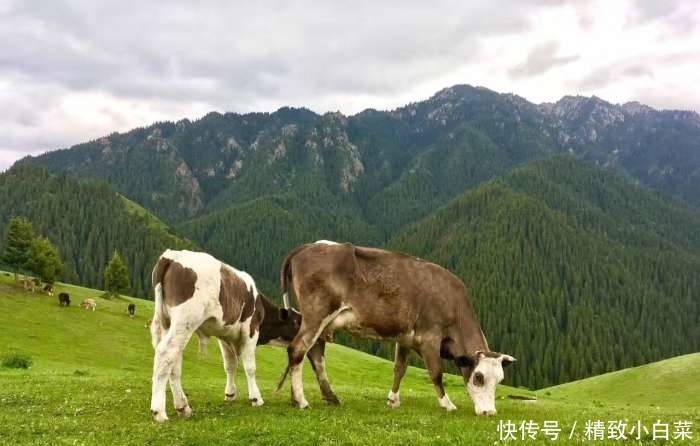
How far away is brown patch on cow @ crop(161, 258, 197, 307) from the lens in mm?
14055

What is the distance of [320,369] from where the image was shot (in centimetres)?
1697

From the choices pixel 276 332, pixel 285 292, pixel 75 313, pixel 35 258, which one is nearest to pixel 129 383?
pixel 276 332

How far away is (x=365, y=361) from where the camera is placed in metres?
72.1

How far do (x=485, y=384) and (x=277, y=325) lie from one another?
275 inches

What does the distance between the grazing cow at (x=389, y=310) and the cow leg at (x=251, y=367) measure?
45.0 inches

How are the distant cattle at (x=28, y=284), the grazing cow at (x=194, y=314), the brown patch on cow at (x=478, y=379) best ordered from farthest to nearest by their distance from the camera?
1. the distant cattle at (x=28, y=284)
2. the brown patch on cow at (x=478, y=379)
3. the grazing cow at (x=194, y=314)

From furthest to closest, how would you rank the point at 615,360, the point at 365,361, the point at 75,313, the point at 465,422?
the point at 615,360
the point at 365,361
the point at 75,313
the point at 465,422

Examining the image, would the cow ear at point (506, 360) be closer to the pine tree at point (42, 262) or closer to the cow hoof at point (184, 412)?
the cow hoof at point (184, 412)

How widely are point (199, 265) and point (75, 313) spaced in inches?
2393

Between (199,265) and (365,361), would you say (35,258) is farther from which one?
(199,265)

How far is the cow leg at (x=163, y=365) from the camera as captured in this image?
44.2 ft

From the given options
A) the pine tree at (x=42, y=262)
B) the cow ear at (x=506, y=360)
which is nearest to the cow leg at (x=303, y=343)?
the cow ear at (x=506, y=360)

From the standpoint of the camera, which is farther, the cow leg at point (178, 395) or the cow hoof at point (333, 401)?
the cow hoof at point (333, 401)

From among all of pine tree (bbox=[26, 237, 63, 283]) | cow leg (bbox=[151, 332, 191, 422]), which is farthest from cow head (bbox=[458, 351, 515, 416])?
pine tree (bbox=[26, 237, 63, 283])
